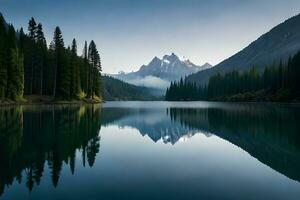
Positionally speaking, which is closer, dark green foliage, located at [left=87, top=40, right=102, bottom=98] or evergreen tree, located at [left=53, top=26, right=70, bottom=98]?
evergreen tree, located at [left=53, top=26, right=70, bottom=98]

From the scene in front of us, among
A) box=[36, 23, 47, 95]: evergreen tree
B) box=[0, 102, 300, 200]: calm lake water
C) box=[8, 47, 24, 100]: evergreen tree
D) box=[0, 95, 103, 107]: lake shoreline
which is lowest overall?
box=[0, 102, 300, 200]: calm lake water

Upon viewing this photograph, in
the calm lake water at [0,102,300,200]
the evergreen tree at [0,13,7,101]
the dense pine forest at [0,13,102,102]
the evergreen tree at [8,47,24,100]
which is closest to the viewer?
the calm lake water at [0,102,300,200]

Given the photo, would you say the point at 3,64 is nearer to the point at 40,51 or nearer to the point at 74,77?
the point at 40,51

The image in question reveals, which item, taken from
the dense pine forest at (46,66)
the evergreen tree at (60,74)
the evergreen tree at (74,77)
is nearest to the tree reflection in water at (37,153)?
the dense pine forest at (46,66)

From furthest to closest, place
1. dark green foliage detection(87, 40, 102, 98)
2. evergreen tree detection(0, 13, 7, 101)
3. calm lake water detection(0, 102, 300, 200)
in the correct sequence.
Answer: dark green foliage detection(87, 40, 102, 98), evergreen tree detection(0, 13, 7, 101), calm lake water detection(0, 102, 300, 200)

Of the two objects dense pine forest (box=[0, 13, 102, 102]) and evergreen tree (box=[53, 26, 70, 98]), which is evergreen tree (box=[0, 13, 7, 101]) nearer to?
dense pine forest (box=[0, 13, 102, 102])

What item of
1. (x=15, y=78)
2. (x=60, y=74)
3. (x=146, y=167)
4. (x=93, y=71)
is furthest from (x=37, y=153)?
(x=93, y=71)

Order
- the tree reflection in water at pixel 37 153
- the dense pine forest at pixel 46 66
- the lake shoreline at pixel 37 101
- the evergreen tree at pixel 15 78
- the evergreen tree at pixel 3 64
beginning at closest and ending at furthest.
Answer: the tree reflection in water at pixel 37 153 < the evergreen tree at pixel 3 64 < the lake shoreline at pixel 37 101 < the evergreen tree at pixel 15 78 < the dense pine forest at pixel 46 66

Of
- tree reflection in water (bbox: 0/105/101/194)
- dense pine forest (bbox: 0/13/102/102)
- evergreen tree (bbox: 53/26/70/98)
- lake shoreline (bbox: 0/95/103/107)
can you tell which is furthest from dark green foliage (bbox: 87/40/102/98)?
tree reflection in water (bbox: 0/105/101/194)

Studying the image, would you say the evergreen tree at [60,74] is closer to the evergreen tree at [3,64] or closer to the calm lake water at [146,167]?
the evergreen tree at [3,64]

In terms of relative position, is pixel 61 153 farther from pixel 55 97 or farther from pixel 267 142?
pixel 55 97

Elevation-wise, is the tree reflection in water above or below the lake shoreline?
below

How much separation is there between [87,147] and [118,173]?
693 centimetres

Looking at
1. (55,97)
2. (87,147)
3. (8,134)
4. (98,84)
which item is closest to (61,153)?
(87,147)
